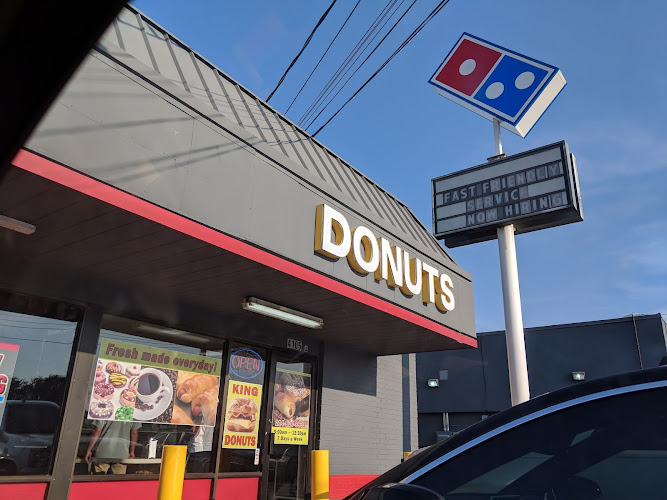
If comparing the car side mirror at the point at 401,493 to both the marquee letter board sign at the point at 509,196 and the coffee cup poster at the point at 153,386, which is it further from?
the marquee letter board sign at the point at 509,196

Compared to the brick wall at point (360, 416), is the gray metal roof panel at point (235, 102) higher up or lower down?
higher up

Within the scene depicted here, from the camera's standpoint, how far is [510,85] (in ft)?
52.3

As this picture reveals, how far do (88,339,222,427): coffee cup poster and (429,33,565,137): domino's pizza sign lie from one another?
450 inches

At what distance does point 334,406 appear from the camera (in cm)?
1070

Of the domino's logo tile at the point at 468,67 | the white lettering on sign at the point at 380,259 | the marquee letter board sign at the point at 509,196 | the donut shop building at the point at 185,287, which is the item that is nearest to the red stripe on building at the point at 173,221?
the donut shop building at the point at 185,287

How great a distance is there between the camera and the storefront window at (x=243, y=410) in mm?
8867

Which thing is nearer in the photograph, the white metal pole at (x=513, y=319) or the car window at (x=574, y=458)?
the car window at (x=574, y=458)

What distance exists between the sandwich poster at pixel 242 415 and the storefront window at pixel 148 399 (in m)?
0.27

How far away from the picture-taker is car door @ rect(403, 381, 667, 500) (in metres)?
1.78

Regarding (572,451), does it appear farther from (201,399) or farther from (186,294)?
(201,399)

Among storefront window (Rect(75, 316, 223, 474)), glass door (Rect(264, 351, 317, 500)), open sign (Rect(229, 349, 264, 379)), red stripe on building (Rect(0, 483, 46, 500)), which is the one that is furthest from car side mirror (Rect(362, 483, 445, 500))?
glass door (Rect(264, 351, 317, 500))

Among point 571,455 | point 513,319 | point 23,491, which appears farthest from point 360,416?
point 571,455

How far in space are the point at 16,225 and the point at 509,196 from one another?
41.3 feet

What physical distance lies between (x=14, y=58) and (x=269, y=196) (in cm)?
542
